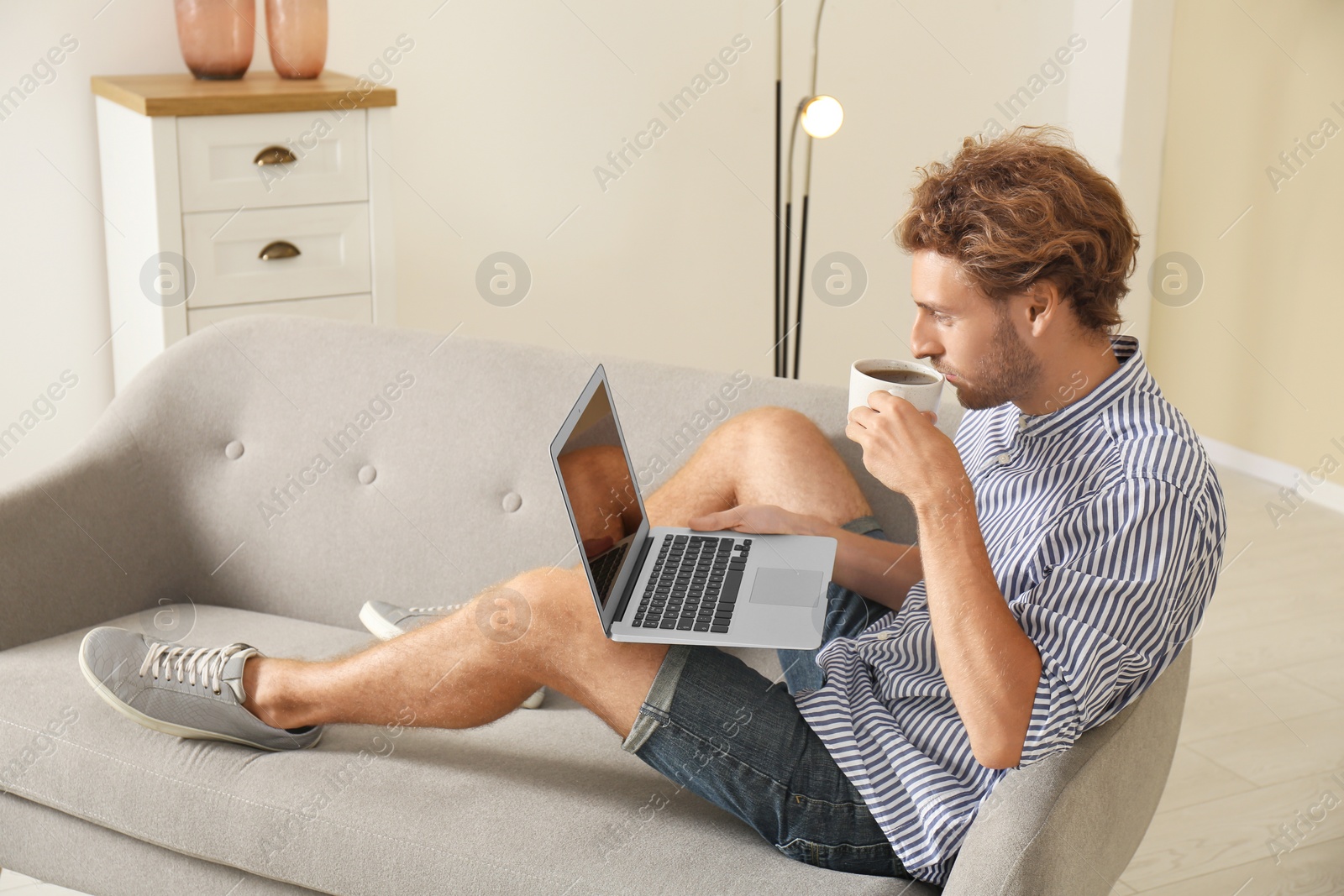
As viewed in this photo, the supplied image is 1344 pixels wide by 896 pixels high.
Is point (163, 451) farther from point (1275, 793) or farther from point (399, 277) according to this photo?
point (1275, 793)

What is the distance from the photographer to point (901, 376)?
1.51 meters

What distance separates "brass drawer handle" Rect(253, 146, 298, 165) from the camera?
2645mm

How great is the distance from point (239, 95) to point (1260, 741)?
2.32m

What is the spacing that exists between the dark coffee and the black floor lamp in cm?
131

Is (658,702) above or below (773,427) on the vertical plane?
below

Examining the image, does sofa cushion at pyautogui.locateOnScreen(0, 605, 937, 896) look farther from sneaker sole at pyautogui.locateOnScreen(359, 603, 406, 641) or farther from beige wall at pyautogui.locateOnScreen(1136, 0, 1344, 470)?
beige wall at pyautogui.locateOnScreen(1136, 0, 1344, 470)

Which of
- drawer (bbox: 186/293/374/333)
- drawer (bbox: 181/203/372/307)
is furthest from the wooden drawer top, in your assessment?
drawer (bbox: 186/293/374/333)

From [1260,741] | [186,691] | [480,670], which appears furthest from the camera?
[1260,741]

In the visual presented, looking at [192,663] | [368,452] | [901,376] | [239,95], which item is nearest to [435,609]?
[368,452]

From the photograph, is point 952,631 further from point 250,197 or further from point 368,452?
point 250,197

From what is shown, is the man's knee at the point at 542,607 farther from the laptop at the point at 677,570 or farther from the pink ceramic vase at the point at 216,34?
the pink ceramic vase at the point at 216,34

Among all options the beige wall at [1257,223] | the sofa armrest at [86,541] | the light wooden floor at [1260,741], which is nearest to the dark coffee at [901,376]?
the light wooden floor at [1260,741]

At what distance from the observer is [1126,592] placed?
128 cm

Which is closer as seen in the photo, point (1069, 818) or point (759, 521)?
point (1069, 818)
